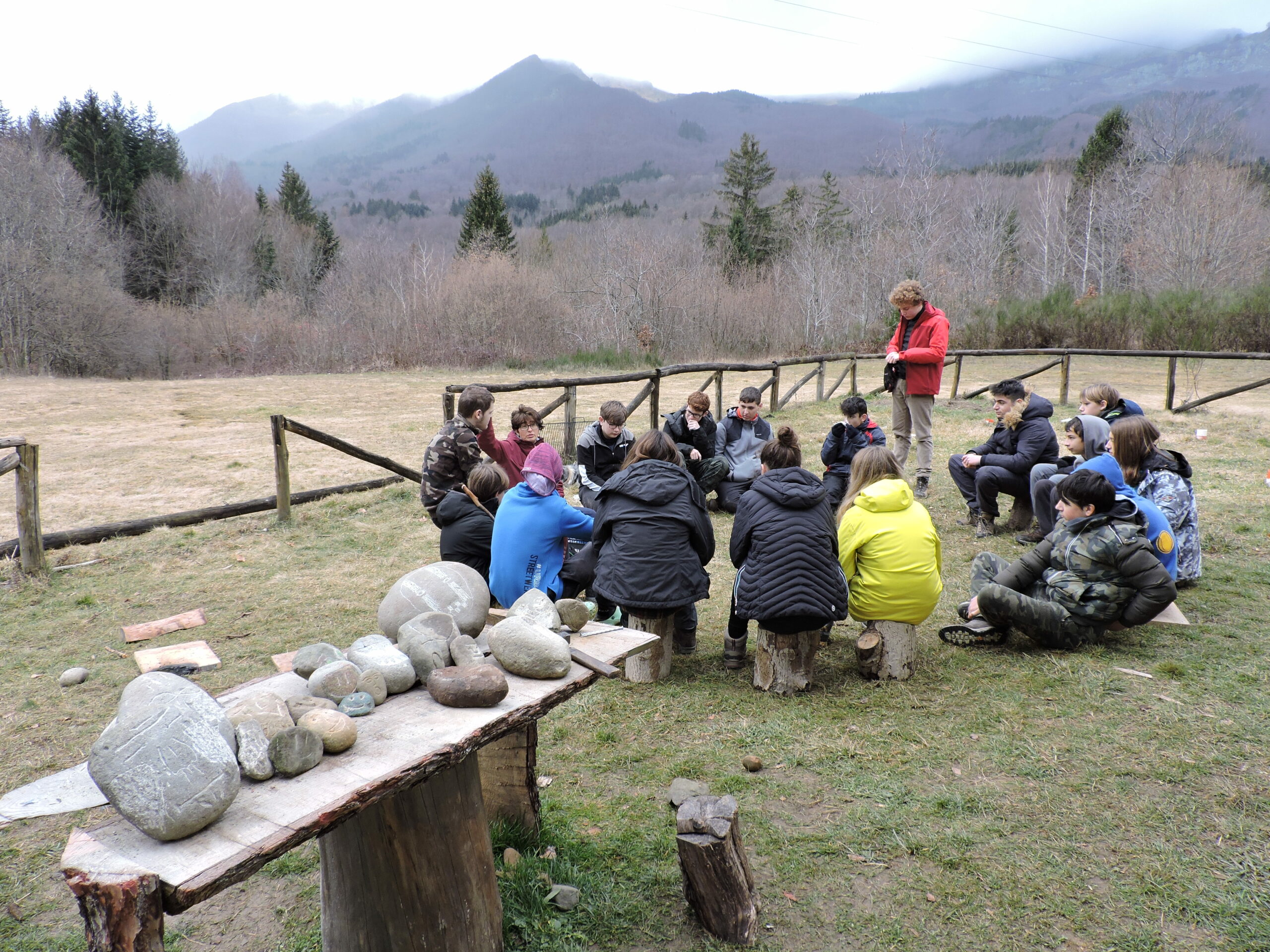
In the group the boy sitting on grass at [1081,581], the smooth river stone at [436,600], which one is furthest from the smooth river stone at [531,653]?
the boy sitting on grass at [1081,581]

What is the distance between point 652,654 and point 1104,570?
241 cm

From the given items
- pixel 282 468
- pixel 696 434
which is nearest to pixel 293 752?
pixel 696 434

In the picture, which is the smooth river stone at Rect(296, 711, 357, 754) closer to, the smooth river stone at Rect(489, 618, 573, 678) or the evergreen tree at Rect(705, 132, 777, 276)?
the smooth river stone at Rect(489, 618, 573, 678)

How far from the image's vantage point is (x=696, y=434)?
7508 millimetres

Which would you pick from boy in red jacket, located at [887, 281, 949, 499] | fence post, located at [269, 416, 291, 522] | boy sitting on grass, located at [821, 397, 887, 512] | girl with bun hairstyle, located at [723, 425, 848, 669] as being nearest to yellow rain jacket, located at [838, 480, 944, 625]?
girl with bun hairstyle, located at [723, 425, 848, 669]

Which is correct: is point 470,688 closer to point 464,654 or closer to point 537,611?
point 464,654

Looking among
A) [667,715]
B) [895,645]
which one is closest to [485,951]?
[667,715]

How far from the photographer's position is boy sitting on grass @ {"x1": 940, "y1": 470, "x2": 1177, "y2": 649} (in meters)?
4.04

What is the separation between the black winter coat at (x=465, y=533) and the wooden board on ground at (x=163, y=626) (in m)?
1.91

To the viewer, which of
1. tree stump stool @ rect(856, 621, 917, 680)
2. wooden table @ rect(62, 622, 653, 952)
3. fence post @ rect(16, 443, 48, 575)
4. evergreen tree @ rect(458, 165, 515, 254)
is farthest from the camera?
evergreen tree @ rect(458, 165, 515, 254)

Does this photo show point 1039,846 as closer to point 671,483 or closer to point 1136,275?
point 671,483

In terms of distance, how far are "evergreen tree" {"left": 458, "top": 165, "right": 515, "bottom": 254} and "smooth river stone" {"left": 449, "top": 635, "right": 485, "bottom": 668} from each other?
3857 cm

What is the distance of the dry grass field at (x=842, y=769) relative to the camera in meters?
2.50

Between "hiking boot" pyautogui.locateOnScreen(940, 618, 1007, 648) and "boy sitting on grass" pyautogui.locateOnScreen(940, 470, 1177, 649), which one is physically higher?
"boy sitting on grass" pyautogui.locateOnScreen(940, 470, 1177, 649)
